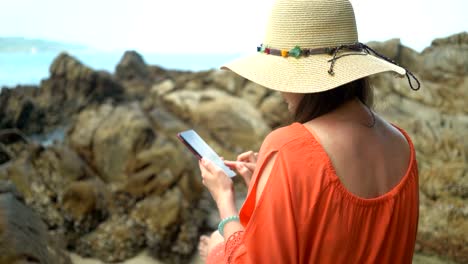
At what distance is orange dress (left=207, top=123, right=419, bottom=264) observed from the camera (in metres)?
1.12

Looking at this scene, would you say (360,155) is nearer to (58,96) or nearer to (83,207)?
(83,207)

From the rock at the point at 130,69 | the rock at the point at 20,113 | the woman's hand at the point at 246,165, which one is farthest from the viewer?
the rock at the point at 130,69

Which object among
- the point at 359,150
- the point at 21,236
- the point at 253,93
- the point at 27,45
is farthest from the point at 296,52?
the point at 27,45

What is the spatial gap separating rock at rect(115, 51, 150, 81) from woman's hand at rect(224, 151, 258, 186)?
5143 mm

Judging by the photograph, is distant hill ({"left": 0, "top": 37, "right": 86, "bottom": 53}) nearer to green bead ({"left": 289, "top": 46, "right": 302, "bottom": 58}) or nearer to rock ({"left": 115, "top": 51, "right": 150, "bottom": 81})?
rock ({"left": 115, "top": 51, "right": 150, "bottom": 81})

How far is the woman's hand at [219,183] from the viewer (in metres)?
1.55

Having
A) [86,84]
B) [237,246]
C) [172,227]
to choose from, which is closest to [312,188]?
[237,246]

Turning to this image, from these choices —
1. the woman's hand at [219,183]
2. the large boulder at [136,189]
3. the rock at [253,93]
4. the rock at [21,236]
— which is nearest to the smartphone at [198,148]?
the woman's hand at [219,183]

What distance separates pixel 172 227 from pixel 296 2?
9.02 ft

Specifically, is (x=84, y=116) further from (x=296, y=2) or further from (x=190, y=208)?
(x=296, y=2)

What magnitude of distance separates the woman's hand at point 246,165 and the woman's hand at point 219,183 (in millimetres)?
137

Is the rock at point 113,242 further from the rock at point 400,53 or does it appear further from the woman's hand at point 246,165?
the rock at point 400,53

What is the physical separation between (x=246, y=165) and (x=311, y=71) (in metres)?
0.60

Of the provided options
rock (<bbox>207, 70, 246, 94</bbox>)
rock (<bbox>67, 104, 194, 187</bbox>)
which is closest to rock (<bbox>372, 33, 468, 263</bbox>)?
rock (<bbox>207, 70, 246, 94</bbox>)
